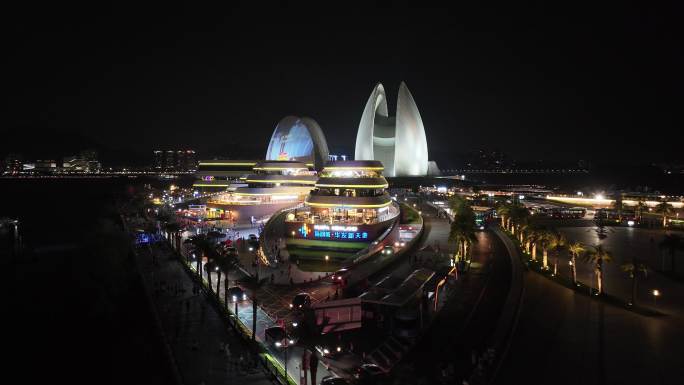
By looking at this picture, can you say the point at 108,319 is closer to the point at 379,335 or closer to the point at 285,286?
the point at 285,286

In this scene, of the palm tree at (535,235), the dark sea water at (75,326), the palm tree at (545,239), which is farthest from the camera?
the palm tree at (535,235)

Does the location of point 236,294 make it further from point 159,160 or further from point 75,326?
point 159,160

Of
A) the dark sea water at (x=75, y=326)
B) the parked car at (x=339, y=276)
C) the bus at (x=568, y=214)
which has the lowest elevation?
the dark sea water at (x=75, y=326)

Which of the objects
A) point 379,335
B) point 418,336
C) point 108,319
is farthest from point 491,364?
point 108,319

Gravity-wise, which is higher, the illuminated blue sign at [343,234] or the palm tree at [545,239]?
the palm tree at [545,239]

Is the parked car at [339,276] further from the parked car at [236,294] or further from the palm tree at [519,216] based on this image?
the palm tree at [519,216]

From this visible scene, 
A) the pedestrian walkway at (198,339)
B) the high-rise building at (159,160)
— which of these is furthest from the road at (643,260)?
the high-rise building at (159,160)

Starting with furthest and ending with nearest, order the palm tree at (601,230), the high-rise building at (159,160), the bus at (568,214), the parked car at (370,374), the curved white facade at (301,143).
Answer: the high-rise building at (159,160) → the curved white facade at (301,143) → the bus at (568,214) → the palm tree at (601,230) → the parked car at (370,374)

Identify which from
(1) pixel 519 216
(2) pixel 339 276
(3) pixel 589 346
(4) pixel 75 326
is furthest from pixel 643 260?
(4) pixel 75 326
